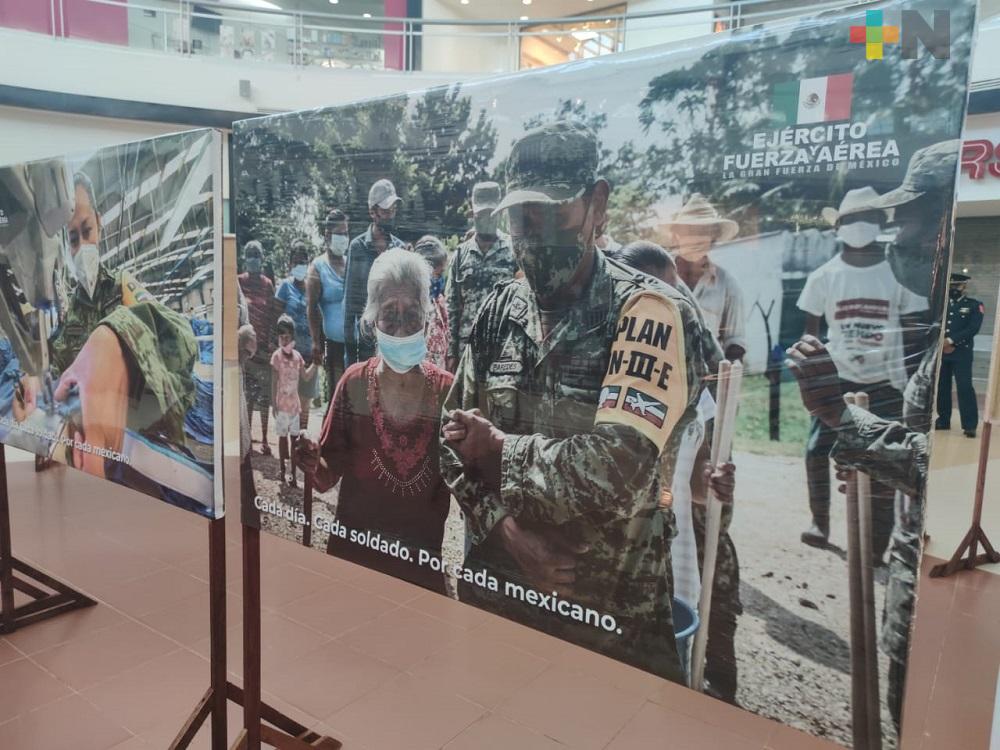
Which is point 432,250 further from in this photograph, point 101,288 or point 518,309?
point 101,288

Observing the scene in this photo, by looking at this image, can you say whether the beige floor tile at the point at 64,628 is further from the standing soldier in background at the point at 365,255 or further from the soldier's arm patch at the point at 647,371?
the soldier's arm patch at the point at 647,371

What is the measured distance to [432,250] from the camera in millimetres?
1422

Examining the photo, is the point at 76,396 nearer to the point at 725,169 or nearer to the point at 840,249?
the point at 725,169

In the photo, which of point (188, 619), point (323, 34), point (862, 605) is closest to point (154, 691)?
point (188, 619)

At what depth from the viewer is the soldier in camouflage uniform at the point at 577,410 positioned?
1.17 meters

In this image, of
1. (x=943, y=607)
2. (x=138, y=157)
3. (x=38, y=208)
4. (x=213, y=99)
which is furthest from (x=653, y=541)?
(x=213, y=99)

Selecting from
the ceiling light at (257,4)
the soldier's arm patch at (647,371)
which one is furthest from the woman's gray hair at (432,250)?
the ceiling light at (257,4)

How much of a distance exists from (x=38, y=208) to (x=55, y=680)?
5.14 ft

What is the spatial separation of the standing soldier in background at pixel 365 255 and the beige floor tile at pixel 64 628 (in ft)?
6.44

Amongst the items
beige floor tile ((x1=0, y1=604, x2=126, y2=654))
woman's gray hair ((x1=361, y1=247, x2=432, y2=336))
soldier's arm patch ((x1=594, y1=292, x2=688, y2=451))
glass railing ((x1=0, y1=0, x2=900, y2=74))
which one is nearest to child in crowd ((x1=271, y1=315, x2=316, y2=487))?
woman's gray hair ((x1=361, y1=247, x2=432, y2=336))

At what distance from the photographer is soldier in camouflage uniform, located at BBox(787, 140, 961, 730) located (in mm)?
919

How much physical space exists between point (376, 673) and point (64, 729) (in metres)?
0.94

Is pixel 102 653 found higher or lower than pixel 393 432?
lower

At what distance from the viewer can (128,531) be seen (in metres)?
3.76
